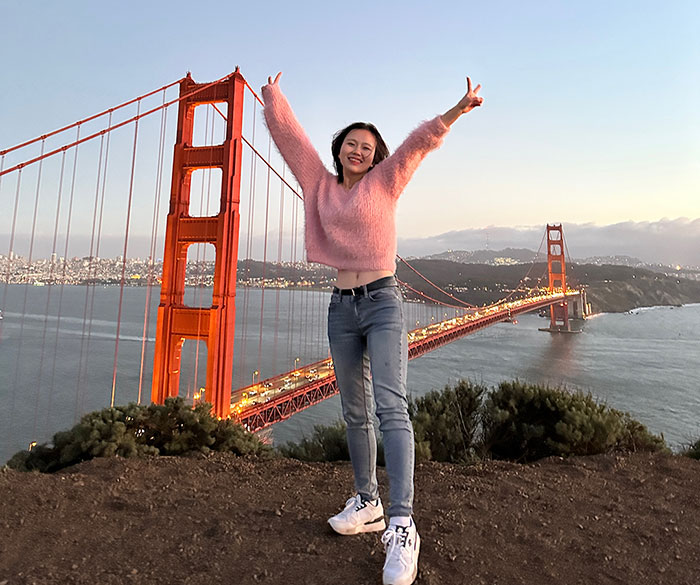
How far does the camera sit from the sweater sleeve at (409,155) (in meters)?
1.26

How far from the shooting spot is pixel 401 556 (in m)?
1.10

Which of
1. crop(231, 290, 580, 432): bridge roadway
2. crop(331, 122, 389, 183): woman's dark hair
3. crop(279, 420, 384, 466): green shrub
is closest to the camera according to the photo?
crop(331, 122, 389, 183): woman's dark hair

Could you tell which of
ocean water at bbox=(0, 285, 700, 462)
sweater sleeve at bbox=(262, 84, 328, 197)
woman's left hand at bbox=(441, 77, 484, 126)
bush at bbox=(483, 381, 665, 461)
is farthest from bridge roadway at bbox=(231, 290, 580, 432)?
woman's left hand at bbox=(441, 77, 484, 126)

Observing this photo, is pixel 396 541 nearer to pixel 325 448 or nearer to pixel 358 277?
pixel 358 277

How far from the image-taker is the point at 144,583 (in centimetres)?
111

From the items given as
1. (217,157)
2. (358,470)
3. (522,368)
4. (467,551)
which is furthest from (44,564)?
(522,368)

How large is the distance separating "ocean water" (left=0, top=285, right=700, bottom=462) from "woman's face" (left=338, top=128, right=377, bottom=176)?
343 inches

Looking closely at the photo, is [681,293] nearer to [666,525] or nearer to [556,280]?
[556,280]

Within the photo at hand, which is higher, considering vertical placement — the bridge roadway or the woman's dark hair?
the woman's dark hair

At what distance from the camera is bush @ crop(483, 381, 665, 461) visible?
9.39 feet

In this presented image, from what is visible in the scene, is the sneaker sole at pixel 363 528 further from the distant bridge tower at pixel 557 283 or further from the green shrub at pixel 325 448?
the distant bridge tower at pixel 557 283

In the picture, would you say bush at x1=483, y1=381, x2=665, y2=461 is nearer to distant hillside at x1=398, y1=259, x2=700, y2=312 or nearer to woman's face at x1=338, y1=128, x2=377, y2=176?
woman's face at x1=338, y1=128, x2=377, y2=176

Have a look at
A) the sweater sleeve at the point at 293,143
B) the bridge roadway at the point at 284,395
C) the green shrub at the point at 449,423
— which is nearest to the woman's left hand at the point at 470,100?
the sweater sleeve at the point at 293,143

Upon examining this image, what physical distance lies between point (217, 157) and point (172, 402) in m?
7.97
